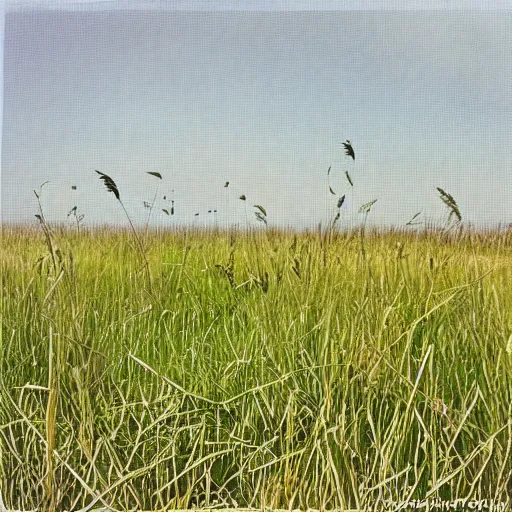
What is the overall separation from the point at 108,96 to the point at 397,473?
4.35ft

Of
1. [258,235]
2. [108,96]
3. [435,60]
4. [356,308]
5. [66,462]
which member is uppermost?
[435,60]

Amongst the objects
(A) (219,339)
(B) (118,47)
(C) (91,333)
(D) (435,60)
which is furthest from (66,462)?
(D) (435,60)

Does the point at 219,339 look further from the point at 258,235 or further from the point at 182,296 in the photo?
the point at 258,235

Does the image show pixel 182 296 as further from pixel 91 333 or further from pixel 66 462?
pixel 66 462

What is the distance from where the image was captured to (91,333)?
1.68 metres

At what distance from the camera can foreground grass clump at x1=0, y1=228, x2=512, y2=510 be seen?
1.64m

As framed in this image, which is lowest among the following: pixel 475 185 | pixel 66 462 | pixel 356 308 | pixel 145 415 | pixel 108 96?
pixel 66 462

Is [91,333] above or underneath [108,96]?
underneath

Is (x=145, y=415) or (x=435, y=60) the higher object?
(x=435, y=60)

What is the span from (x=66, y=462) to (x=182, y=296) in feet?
1.88

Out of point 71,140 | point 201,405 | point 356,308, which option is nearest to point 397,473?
point 356,308

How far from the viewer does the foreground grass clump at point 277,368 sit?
1.64 meters

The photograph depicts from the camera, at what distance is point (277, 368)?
1.65 metres

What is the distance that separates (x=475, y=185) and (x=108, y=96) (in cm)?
107
